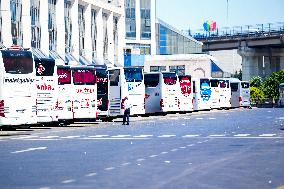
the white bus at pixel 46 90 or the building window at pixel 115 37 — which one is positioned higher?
the building window at pixel 115 37

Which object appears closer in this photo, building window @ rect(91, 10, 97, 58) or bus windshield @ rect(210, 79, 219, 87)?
bus windshield @ rect(210, 79, 219, 87)

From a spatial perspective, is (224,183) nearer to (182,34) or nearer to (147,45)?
(147,45)

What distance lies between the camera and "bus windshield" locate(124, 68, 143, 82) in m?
47.6

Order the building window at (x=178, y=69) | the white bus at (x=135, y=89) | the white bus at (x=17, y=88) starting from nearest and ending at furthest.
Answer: the white bus at (x=17, y=88)
the white bus at (x=135, y=89)
the building window at (x=178, y=69)

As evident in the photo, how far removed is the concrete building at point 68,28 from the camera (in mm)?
62312

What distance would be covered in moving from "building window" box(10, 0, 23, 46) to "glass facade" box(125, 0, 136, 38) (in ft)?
202

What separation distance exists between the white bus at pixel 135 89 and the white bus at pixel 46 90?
43.3 ft

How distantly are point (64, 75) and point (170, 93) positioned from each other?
2065 cm

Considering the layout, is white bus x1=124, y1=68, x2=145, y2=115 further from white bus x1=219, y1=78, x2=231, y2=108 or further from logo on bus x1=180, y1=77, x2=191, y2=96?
white bus x1=219, y1=78, x2=231, y2=108

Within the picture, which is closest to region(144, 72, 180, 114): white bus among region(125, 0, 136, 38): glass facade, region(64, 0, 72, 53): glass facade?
region(64, 0, 72, 53): glass facade

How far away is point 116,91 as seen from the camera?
45.5 metres

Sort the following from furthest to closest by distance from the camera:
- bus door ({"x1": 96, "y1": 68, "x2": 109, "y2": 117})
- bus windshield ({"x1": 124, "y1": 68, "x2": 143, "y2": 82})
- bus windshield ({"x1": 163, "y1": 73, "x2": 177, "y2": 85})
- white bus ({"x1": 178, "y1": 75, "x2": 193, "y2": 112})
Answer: white bus ({"x1": 178, "y1": 75, "x2": 193, "y2": 112}) → bus windshield ({"x1": 163, "y1": 73, "x2": 177, "y2": 85}) → bus windshield ({"x1": 124, "y1": 68, "x2": 143, "y2": 82}) → bus door ({"x1": 96, "y1": 68, "x2": 109, "y2": 117})

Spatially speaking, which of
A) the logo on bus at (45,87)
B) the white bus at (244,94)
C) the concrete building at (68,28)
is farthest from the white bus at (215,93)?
the logo on bus at (45,87)

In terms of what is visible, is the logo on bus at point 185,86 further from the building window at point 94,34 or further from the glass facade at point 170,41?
the glass facade at point 170,41
